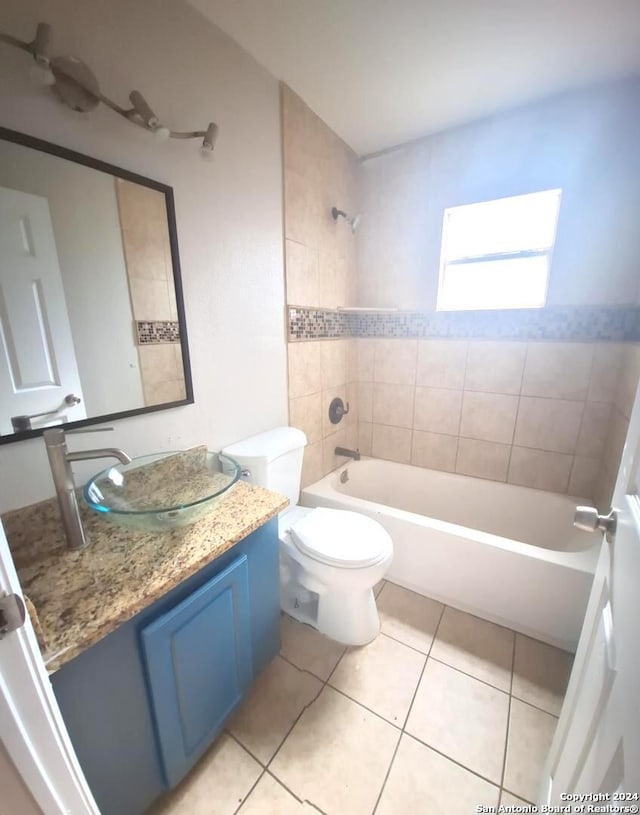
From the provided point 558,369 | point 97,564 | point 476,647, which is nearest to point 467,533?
point 476,647

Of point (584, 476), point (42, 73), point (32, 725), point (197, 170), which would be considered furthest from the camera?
point (584, 476)

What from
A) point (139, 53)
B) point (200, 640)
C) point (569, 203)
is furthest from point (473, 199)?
point (200, 640)

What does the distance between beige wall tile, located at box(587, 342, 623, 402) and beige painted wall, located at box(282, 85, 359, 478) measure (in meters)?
1.39

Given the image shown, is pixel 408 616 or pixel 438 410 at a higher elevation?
pixel 438 410

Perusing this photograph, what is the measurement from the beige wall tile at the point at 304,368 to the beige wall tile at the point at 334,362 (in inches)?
2.2

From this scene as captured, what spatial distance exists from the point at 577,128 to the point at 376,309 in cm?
127

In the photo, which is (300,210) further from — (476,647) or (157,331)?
(476,647)

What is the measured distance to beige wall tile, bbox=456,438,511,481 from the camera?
6.74 feet

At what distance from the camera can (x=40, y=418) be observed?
933 mm

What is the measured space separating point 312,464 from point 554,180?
2.02 metres

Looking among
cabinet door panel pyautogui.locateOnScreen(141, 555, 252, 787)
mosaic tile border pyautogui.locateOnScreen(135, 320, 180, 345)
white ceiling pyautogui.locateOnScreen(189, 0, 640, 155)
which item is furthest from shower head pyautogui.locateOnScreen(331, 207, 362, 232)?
cabinet door panel pyautogui.locateOnScreen(141, 555, 252, 787)

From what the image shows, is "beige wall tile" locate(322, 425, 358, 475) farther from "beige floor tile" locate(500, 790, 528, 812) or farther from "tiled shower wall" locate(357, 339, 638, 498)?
"beige floor tile" locate(500, 790, 528, 812)

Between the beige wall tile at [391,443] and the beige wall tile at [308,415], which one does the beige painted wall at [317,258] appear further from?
the beige wall tile at [391,443]

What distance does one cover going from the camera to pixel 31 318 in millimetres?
900
